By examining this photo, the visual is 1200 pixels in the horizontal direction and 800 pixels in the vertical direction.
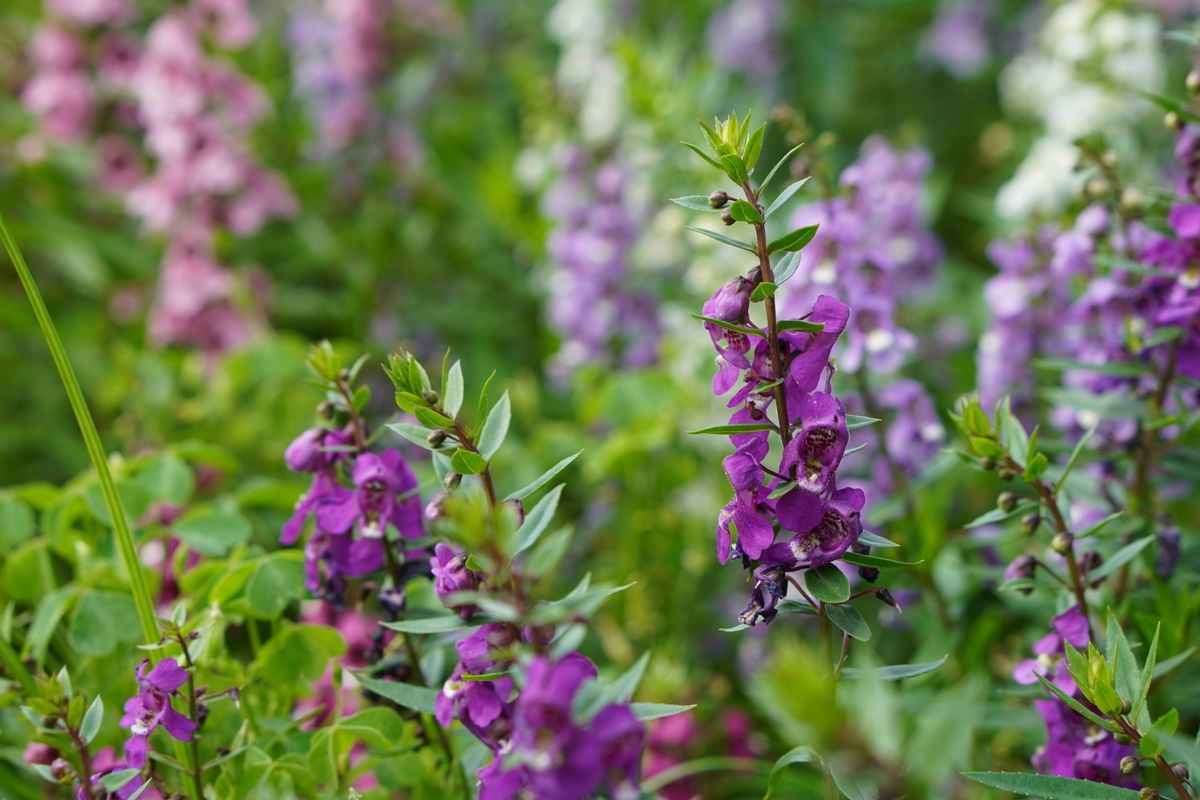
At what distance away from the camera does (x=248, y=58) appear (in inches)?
145

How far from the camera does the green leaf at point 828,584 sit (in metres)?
0.95

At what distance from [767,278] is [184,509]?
1372mm

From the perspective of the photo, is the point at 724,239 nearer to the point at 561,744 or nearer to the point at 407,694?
the point at 561,744

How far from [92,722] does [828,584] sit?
0.69 m

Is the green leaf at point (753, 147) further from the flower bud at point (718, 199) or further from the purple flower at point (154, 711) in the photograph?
the purple flower at point (154, 711)

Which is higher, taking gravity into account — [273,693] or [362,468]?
[362,468]

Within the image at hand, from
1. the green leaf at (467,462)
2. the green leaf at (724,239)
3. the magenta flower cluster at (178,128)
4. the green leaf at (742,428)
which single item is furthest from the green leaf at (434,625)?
the magenta flower cluster at (178,128)

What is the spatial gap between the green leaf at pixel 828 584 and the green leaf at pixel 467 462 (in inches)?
11.6

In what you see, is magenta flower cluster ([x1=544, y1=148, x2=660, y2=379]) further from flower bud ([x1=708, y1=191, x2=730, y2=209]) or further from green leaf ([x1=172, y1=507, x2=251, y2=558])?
flower bud ([x1=708, y1=191, x2=730, y2=209])

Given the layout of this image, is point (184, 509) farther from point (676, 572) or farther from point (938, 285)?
point (938, 285)

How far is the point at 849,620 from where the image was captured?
38.2 inches

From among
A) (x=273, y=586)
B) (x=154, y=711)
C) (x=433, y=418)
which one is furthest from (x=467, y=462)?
(x=273, y=586)

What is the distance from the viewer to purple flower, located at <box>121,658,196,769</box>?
1013 mm

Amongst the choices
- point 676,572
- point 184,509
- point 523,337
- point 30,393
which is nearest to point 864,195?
point 676,572
